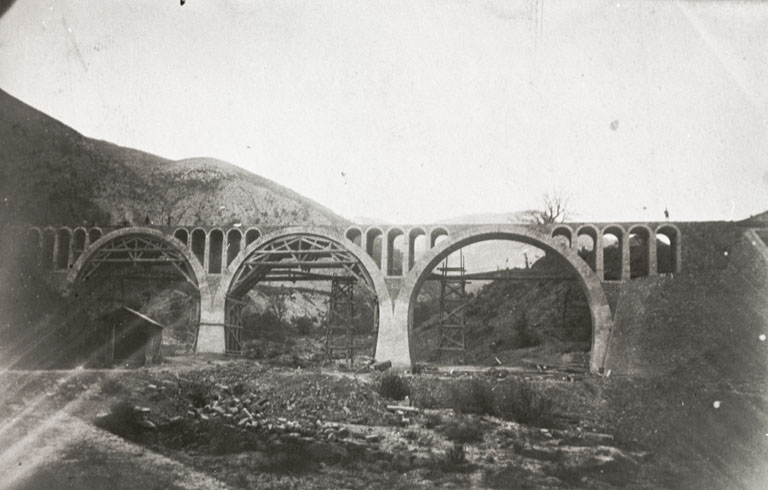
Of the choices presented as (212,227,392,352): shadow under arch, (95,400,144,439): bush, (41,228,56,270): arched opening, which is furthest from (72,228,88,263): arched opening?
(95,400,144,439): bush

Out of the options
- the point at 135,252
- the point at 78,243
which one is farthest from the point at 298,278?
the point at 78,243

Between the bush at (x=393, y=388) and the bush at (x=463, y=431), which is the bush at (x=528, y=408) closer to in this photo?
the bush at (x=463, y=431)

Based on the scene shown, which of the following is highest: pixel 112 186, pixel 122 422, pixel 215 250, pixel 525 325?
pixel 112 186

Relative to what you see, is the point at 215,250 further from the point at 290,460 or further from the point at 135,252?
the point at 290,460

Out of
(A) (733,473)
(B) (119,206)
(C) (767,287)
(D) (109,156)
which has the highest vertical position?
(D) (109,156)

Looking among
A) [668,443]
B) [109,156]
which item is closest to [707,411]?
[668,443]

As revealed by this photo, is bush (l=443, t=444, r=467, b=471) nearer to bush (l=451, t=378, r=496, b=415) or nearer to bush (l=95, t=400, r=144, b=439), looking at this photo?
bush (l=451, t=378, r=496, b=415)

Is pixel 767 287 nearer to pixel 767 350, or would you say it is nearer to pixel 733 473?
pixel 767 350
